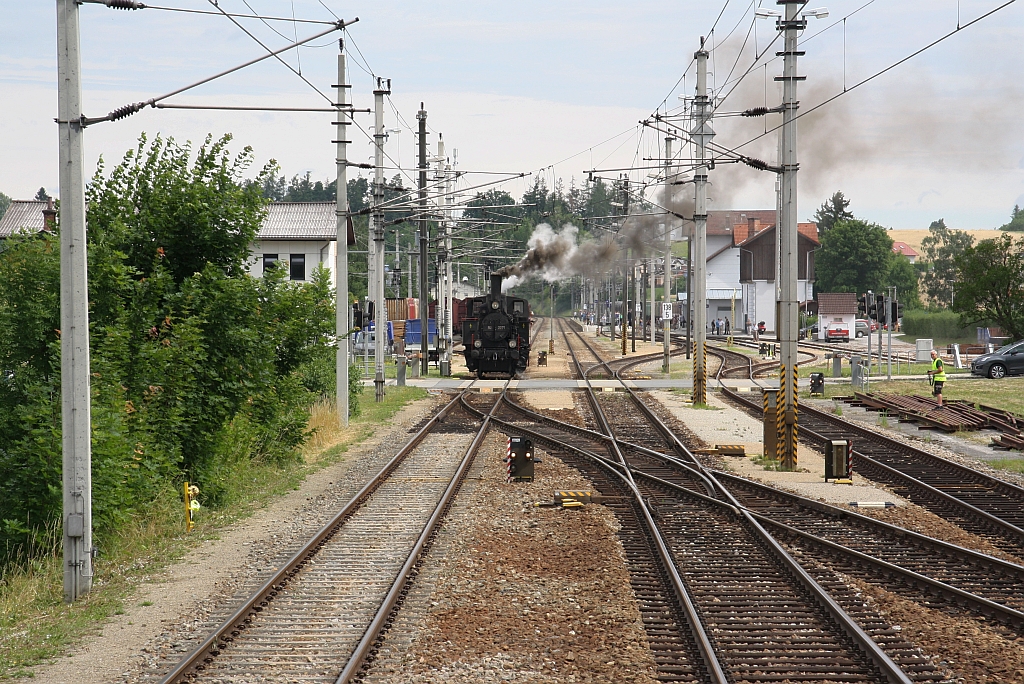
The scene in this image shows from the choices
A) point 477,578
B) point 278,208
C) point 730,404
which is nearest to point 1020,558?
point 477,578

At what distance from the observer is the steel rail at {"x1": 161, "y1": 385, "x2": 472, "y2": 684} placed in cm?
798

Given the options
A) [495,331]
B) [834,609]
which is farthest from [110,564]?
[495,331]

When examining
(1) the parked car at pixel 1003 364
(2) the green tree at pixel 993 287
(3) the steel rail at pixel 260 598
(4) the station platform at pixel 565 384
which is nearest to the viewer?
(3) the steel rail at pixel 260 598

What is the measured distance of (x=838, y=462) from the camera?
685 inches

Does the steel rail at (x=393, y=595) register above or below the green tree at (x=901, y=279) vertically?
below

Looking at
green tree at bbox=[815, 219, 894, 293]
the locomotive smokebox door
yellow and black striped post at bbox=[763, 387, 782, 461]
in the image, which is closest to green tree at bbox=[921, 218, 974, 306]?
green tree at bbox=[815, 219, 894, 293]

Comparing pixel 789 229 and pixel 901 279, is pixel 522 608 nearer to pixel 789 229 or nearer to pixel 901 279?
pixel 789 229

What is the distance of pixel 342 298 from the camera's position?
80.0 ft

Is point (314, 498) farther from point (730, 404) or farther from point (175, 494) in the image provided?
point (730, 404)

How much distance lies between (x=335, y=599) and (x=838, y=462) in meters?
10.4

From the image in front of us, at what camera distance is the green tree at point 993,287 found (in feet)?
151

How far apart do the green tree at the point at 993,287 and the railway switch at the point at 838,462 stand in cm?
3238

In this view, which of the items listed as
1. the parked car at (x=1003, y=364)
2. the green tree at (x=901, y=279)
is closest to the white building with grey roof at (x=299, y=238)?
the parked car at (x=1003, y=364)

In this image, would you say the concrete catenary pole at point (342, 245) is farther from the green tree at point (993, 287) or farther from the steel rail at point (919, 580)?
the green tree at point (993, 287)
